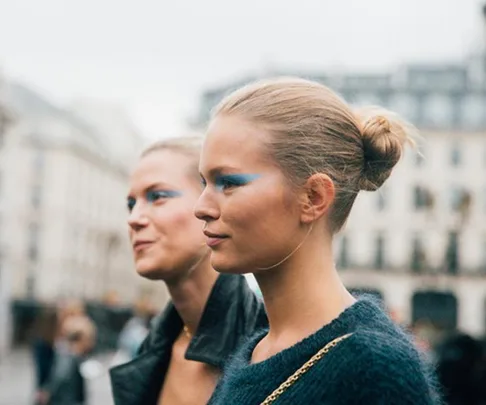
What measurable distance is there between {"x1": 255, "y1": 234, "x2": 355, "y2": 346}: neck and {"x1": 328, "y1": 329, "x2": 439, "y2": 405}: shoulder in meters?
0.18

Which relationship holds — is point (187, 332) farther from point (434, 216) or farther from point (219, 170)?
point (434, 216)

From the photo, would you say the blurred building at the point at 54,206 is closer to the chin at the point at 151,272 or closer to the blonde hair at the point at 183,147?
the blonde hair at the point at 183,147

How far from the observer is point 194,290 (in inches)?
111

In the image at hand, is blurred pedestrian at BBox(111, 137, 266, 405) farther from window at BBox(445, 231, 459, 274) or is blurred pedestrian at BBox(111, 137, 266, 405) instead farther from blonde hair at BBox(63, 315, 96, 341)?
window at BBox(445, 231, 459, 274)

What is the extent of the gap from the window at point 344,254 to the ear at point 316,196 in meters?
62.5

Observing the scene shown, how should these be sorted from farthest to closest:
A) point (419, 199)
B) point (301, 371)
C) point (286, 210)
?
point (419, 199)
point (286, 210)
point (301, 371)

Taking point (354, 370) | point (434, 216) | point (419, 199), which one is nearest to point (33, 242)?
point (419, 199)

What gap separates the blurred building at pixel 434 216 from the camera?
63.4m

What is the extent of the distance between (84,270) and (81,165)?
335 inches

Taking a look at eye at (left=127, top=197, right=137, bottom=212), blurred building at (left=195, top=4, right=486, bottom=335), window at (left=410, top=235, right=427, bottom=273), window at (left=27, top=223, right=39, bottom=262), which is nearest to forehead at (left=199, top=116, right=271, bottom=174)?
eye at (left=127, top=197, right=137, bottom=212)

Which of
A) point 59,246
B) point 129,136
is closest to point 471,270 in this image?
point 59,246

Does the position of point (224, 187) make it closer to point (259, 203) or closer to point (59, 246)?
point (259, 203)

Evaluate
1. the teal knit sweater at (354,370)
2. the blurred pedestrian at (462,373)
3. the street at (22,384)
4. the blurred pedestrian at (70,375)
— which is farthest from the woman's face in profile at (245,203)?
the street at (22,384)

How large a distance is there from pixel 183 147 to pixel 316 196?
3.83 ft
